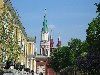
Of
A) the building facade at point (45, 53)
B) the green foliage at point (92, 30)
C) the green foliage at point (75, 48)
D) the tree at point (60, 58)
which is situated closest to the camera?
the green foliage at point (92, 30)

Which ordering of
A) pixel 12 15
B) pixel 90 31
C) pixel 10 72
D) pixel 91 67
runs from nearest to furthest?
pixel 10 72
pixel 91 67
pixel 12 15
pixel 90 31

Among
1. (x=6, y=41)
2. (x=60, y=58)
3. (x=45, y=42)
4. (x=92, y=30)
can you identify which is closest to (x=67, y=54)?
(x=60, y=58)

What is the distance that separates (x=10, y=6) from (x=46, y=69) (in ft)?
299

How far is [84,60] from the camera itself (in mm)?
41688

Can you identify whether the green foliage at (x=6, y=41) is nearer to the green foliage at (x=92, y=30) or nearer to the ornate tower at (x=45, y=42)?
the green foliage at (x=92, y=30)

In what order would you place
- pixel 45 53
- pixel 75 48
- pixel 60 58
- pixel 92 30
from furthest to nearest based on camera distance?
1. pixel 45 53
2. pixel 60 58
3. pixel 75 48
4. pixel 92 30

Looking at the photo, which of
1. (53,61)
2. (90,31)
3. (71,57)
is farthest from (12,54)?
(53,61)

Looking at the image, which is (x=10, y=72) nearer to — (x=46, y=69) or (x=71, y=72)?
(x=71, y=72)

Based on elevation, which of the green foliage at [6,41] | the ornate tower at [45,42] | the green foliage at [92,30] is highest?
the ornate tower at [45,42]

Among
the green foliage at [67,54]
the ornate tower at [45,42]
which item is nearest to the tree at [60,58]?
the green foliage at [67,54]

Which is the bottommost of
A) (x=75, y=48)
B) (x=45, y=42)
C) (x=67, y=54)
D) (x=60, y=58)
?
(x=60, y=58)

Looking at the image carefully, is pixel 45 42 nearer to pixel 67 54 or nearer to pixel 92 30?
pixel 67 54

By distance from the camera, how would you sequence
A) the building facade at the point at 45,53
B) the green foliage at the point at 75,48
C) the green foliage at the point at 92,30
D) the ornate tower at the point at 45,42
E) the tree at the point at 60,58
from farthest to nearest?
the ornate tower at the point at 45,42 → the building facade at the point at 45,53 → the tree at the point at 60,58 → the green foliage at the point at 75,48 → the green foliage at the point at 92,30

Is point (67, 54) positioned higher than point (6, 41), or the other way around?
point (67, 54)
